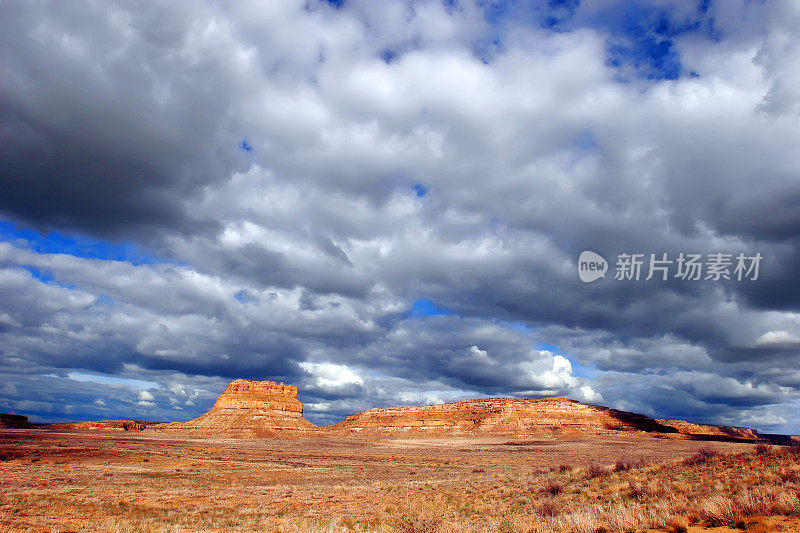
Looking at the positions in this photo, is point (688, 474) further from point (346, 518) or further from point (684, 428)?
point (684, 428)

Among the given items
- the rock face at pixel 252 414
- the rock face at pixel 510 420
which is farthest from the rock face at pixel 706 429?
the rock face at pixel 252 414

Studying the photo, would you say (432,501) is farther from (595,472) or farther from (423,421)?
(423,421)

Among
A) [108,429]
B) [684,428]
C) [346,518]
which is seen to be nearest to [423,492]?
[346,518]

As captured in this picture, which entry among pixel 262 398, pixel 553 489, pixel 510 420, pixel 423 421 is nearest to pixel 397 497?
pixel 553 489

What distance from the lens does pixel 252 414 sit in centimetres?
15912

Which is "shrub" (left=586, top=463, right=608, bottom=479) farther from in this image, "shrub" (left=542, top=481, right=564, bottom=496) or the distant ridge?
the distant ridge

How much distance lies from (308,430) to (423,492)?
14411cm

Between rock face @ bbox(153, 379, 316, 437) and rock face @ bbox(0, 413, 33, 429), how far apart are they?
39.0 m

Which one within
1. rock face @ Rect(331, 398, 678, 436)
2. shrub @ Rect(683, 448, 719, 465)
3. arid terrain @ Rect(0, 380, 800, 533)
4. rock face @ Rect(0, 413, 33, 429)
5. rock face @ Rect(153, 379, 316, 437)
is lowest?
rock face @ Rect(0, 413, 33, 429)

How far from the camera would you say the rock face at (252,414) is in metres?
147

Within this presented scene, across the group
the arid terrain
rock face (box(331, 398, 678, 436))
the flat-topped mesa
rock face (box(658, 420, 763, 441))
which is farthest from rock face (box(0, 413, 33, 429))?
rock face (box(658, 420, 763, 441))

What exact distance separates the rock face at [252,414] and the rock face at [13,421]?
39048mm

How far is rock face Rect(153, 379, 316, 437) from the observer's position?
484ft

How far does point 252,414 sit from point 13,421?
73.0 meters
